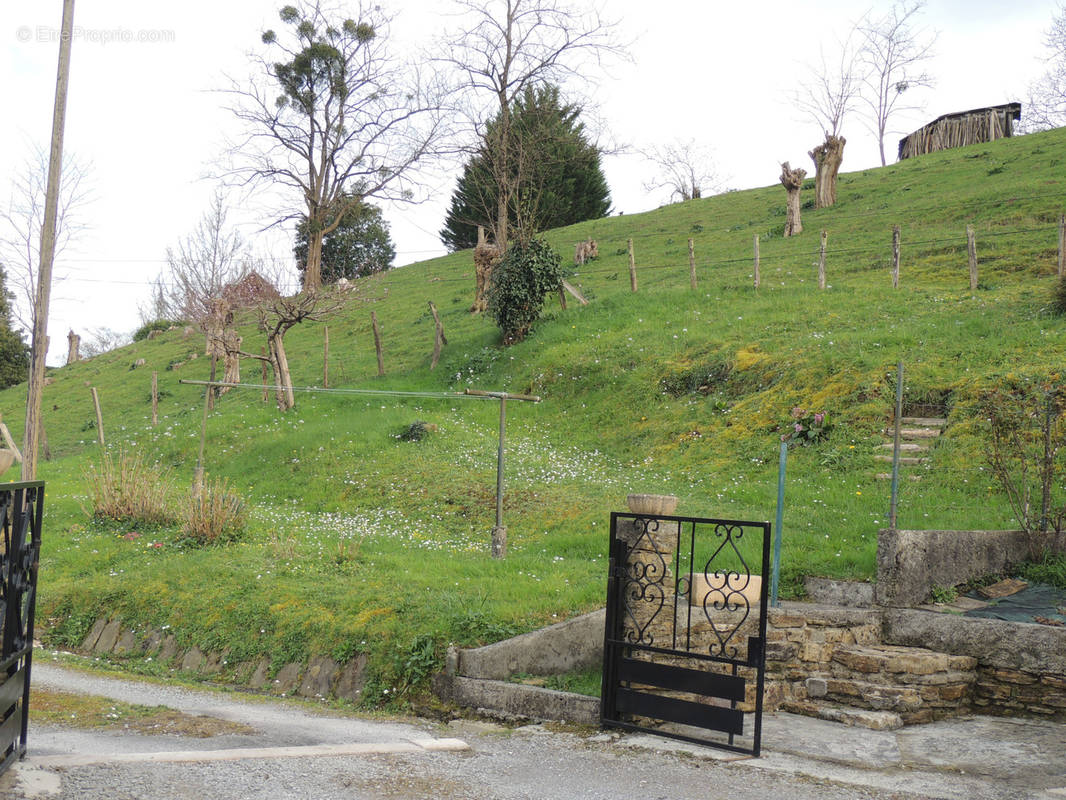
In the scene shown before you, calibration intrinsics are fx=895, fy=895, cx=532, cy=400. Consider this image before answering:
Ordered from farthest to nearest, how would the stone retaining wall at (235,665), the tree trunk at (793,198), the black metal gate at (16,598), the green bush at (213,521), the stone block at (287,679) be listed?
the tree trunk at (793,198)
the green bush at (213,521)
the stone block at (287,679)
the stone retaining wall at (235,665)
the black metal gate at (16,598)

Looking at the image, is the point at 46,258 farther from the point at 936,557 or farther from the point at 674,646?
the point at 936,557

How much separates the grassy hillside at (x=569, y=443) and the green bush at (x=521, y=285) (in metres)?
0.71

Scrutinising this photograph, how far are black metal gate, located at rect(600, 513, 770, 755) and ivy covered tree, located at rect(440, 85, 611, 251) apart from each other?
23645 mm

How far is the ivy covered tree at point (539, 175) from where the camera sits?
108 ft

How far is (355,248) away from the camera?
167 feet

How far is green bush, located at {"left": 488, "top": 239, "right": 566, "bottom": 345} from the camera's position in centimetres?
2220

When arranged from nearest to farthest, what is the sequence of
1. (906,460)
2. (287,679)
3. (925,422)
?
(287,679) → (906,460) → (925,422)

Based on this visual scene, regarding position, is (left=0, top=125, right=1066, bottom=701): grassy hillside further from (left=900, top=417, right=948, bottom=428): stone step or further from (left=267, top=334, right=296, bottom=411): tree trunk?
(left=267, top=334, right=296, bottom=411): tree trunk

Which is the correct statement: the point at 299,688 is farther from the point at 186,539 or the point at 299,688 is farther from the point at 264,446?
the point at 264,446

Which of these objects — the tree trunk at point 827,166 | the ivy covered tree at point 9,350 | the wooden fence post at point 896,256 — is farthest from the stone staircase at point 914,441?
the ivy covered tree at point 9,350

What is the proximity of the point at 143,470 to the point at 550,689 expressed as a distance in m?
10.2

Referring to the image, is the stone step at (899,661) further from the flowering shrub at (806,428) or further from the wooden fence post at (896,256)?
the wooden fence post at (896,256)

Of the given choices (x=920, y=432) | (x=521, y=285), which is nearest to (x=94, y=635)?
(x=920, y=432)

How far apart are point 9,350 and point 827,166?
37.2 meters
